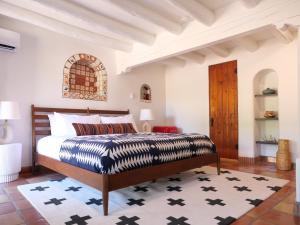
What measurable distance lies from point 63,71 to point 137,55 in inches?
60.6

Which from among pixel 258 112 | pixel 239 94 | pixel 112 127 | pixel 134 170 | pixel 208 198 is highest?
pixel 239 94

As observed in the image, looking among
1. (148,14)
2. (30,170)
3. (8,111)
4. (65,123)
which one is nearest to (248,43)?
(148,14)

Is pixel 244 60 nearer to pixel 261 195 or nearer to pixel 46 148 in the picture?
pixel 261 195

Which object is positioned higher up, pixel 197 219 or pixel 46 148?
pixel 46 148

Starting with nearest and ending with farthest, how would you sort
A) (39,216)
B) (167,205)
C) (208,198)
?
(39,216) < (167,205) < (208,198)

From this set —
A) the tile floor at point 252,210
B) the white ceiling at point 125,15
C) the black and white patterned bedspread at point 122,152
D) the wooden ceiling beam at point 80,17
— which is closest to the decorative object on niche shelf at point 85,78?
the white ceiling at point 125,15

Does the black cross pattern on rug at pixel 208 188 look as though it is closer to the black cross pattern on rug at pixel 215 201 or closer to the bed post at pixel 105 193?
the black cross pattern on rug at pixel 215 201

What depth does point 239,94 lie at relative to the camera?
473cm

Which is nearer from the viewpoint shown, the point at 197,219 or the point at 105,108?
the point at 197,219

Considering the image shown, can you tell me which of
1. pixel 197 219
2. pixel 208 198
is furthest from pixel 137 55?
pixel 197 219

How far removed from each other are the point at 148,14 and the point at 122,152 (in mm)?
2127

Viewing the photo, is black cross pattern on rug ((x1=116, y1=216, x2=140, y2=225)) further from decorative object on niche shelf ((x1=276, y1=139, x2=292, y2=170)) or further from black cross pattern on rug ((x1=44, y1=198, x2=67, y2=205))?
decorative object on niche shelf ((x1=276, y1=139, x2=292, y2=170))

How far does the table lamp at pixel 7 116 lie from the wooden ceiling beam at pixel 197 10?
8.95ft

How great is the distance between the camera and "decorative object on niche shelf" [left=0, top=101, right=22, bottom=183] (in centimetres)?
305
